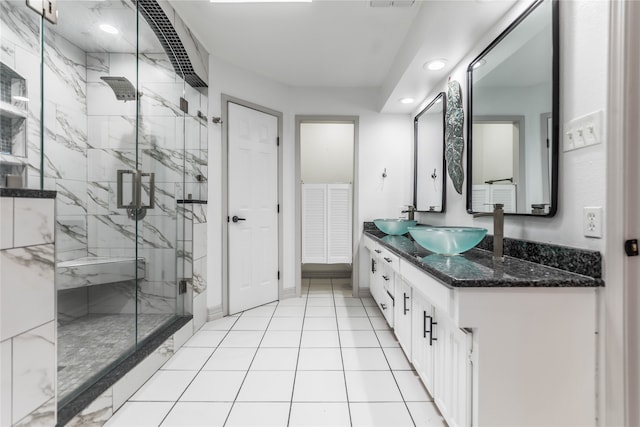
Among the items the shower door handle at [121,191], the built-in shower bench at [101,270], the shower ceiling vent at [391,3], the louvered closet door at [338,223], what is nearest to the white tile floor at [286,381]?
the built-in shower bench at [101,270]

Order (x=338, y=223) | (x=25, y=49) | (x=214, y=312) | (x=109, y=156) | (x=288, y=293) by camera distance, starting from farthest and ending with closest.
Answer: (x=338, y=223) → (x=288, y=293) → (x=214, y=312) → (x=109, y=156) → (x=25, y=49)

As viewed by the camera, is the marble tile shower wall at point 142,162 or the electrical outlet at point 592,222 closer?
the electrical outlet at point 592,222

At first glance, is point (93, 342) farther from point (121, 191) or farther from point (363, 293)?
point (363, 293)

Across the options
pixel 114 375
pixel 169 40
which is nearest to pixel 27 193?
pixel 114 375

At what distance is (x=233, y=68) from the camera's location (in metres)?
2.88

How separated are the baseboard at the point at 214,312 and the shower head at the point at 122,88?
6.41 feet

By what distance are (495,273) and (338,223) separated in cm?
256

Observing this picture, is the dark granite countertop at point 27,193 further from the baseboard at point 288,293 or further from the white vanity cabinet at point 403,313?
the baseboard at point 288,293

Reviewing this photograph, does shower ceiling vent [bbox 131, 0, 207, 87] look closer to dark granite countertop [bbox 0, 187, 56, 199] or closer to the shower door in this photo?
the shower door

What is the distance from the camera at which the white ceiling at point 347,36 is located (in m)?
1.76

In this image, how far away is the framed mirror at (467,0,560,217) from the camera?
4.13 ft

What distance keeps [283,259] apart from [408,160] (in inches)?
75.6

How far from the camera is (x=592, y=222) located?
42.1 inches

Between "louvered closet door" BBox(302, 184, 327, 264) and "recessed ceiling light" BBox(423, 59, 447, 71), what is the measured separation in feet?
5.89
